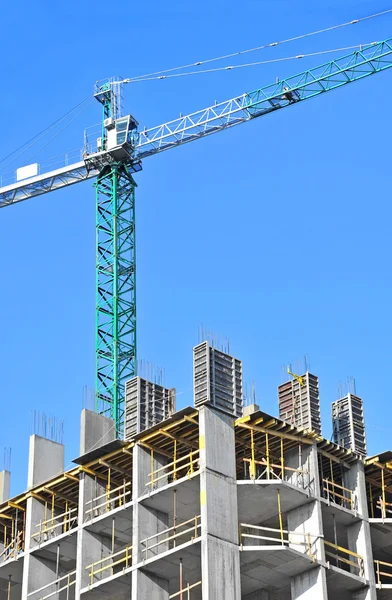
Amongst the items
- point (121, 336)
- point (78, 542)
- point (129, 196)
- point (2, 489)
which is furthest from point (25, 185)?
point (78, 542)

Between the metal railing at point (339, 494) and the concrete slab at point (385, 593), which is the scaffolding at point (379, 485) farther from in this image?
the concrete slab at point (385, 593)

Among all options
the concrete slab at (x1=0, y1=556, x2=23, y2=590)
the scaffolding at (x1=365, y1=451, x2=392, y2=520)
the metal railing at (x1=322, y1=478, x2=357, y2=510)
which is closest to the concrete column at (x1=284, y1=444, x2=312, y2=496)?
the metal railing at (x1=322, y1=478, x2=357, y2=510)

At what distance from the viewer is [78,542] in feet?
213

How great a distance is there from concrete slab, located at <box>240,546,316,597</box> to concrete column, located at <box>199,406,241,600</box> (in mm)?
1172

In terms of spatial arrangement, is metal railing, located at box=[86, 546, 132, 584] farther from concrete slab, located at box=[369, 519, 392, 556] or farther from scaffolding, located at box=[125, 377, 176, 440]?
concrete slab, located at box=[369, 519, 392, 556]

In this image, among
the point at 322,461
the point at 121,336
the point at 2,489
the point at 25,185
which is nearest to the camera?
the point at 322,461

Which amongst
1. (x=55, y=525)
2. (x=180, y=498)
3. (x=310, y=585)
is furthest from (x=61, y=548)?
(x=310, y=585)

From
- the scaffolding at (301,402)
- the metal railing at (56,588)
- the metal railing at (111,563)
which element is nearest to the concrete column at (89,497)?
the metal railing at (111,563)

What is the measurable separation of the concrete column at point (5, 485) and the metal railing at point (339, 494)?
610 inches

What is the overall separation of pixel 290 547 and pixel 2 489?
16.3m

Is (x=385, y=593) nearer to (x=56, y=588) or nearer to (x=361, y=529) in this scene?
(x=361, y=529)

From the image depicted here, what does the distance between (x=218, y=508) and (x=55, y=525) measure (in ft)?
34.6

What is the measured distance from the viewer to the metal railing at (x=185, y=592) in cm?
5950

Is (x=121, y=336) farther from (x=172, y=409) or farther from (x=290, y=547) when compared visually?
(x=290, y=547)
